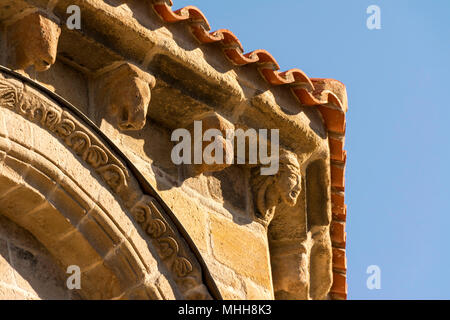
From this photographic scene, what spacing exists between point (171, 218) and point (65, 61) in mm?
891

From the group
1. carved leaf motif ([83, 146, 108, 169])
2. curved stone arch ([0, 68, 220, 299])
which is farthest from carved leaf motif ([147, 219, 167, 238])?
carved leaf motif ([83, 146, 108, 169])

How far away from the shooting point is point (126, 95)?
20.6ft

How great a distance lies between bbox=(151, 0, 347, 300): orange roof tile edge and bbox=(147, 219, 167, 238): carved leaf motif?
989 mm

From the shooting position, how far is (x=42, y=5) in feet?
19.7

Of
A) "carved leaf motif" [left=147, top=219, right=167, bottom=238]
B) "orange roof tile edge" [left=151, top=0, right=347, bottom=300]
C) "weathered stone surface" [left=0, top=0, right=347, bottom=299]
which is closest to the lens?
"weathered stone surface" [left=0, top=0, right=347, bottom=299]

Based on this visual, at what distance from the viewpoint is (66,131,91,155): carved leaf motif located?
5980mm

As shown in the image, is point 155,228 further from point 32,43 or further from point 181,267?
point 32,43

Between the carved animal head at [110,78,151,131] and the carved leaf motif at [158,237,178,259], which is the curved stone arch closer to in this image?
the carved leaf motif at [158,237,178,259]

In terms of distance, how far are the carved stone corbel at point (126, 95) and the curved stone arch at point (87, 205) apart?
23 centimetres

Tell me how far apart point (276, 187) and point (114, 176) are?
1265 millimetres

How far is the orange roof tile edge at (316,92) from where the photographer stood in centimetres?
661

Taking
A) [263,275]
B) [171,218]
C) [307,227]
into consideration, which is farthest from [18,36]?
[307,227]

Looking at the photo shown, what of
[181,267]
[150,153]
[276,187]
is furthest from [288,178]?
[181,267]
